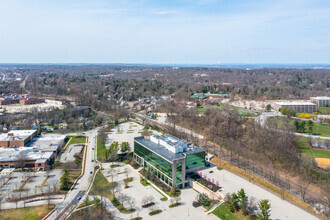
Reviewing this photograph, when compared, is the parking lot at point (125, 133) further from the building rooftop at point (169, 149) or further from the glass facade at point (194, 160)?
the glass facade at point (194, 160)

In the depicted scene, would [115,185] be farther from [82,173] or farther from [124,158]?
[124,158]

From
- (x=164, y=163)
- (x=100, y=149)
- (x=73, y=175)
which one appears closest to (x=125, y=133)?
(x=100, y=149)

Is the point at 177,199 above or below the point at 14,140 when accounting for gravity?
below

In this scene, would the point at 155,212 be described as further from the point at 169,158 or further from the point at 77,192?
the point at 77,192

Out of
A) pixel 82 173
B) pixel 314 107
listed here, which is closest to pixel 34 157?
pixel 82 173

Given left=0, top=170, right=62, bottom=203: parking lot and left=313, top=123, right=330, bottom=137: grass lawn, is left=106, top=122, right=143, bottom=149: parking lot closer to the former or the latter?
left=0, top=170, right=62, bottom=203: parking lot

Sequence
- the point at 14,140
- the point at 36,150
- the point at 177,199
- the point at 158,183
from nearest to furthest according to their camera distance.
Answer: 1. the point at 177,199
2. the point at 158,183
3. the point at 36,150
4. the point at 14,140

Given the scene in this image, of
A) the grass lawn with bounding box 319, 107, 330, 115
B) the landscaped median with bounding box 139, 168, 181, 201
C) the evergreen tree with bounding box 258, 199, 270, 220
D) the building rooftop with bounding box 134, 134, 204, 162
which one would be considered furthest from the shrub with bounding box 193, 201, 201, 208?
the grass lawn with bounding box 319, 107, 330, 115

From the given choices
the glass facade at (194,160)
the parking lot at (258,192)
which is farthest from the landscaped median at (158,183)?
the parking lot at (258,192)
